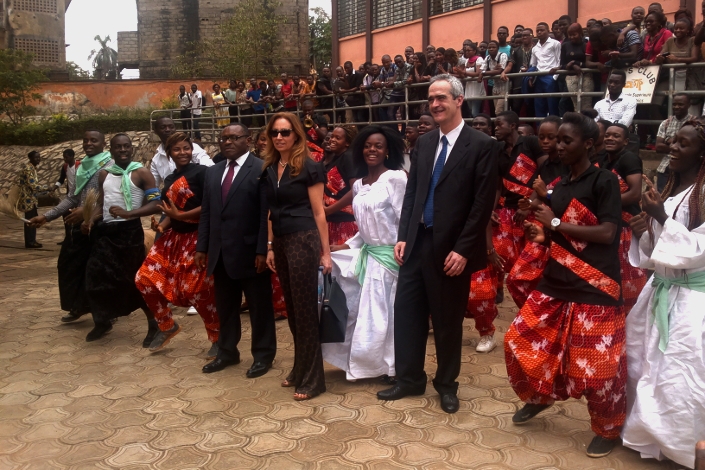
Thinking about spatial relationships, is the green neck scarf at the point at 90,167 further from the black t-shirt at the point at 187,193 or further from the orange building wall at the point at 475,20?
the orange building wall at the point at 475,20

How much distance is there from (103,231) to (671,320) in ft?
15.5

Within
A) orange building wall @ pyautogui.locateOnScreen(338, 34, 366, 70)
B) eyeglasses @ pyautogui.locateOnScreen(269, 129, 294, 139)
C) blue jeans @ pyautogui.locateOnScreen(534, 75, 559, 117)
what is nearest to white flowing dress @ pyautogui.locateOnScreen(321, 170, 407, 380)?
eyeglasses @ pyautogui.locateOnScreen(269, 129, 294, 139)

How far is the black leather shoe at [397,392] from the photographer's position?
4785 millimetres

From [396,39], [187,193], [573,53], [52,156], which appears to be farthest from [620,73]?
[52,156]

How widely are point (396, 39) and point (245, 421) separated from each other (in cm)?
1535

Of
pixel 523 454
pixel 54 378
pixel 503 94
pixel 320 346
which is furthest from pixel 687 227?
pixel 503 94

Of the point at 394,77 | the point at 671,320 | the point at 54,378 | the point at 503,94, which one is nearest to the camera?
the point at 671,320

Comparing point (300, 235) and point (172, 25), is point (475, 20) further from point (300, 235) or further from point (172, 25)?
point (172, 25)

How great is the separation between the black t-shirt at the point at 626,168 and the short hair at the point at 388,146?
1484 mm

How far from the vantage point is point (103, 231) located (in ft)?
21.3

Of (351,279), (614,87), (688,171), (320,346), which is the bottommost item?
(320,346)

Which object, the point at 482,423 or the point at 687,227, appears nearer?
the point at 687,227

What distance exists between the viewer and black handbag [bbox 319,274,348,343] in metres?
5.01

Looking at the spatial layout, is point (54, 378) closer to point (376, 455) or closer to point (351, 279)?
point (351, 279)
